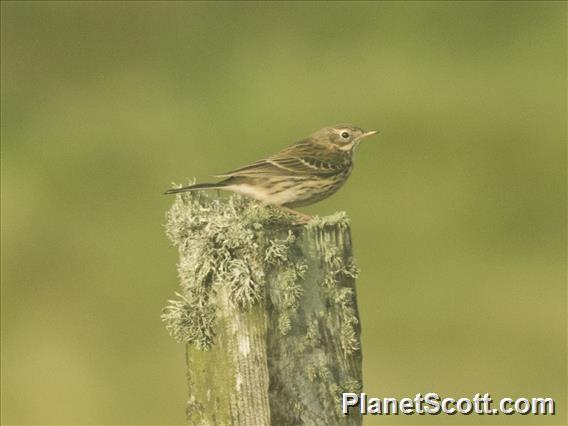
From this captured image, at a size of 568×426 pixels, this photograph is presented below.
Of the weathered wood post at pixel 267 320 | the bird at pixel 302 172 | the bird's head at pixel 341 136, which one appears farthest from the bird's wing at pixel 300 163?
the weathered wood post at pixel 267 320

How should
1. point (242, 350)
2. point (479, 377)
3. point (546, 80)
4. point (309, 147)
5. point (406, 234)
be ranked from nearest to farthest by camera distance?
point (242, 350), point (309, 147), point (479, 377), point (406, 234), point (546, 80)

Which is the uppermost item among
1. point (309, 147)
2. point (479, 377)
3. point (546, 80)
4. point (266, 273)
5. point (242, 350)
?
point (546, 80)

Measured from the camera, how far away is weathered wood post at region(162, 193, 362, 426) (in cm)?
525

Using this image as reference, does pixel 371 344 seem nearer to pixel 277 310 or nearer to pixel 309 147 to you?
pixel 309 147

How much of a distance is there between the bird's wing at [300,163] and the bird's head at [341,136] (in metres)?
0.13

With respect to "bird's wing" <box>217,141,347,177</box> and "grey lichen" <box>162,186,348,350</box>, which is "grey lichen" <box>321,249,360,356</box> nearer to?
"grey lichen" <box>162,186,348,350</box>

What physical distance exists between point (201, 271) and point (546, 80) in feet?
59.5

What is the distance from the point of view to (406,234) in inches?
668

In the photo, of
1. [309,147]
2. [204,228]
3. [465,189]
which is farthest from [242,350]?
[465,189]

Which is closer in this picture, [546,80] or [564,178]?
[564,178]

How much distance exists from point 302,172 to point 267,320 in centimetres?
382

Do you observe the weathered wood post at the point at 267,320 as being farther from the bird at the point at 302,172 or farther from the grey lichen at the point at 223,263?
the bird at the point at 302,172

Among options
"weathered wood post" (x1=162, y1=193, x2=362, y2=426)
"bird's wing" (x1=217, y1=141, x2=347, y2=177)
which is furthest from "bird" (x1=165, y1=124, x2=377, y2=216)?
"weathered wood post" (x1=162, y1=193, x2=362, y2=426)

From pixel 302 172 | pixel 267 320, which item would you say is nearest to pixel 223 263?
pixel 267 320
